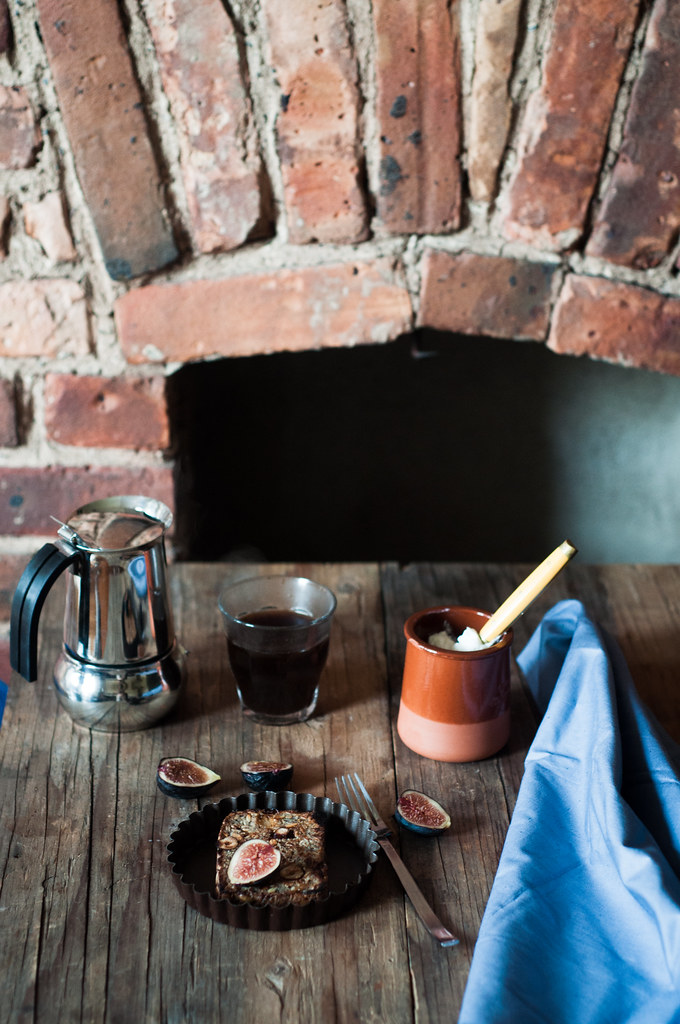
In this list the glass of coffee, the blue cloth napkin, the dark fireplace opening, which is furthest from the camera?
the dark fireplace opening

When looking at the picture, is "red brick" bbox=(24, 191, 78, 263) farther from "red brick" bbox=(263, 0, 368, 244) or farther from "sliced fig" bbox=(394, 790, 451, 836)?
"sliced fig" bbox=(394, 790, 451, 836)

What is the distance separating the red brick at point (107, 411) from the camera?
118 centimetres

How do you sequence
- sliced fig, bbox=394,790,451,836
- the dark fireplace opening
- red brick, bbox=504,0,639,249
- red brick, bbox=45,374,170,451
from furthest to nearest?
the dark fireplace opening, red brick, bbox=45,374,170,451, red brick, bbox=504,0,639,249, sliced fig, bbox=394,790,451,836

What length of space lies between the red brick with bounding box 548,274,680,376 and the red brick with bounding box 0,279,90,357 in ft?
2.00

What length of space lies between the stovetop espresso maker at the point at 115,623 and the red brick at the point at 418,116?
48 centimetres

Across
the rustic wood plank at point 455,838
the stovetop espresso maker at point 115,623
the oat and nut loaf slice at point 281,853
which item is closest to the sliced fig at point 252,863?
the oat and nut loaf slice at point 281,853

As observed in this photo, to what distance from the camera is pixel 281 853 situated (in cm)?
68

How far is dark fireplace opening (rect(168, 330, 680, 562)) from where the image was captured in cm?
165

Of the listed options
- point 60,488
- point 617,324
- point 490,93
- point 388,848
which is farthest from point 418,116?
point 388,848

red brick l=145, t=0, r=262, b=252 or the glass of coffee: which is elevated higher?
red brick l=145, t=0, r=262, b=252

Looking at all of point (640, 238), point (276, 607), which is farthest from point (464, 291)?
point (276, 607)

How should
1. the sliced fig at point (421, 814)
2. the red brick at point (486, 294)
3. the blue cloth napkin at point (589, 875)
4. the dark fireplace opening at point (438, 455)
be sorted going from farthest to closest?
the dark fireplace opening at point (438, 455), the red brick at point (486, 294), the sliced fig at point (421, 814), the blue cloth napkin at point (589, 875)

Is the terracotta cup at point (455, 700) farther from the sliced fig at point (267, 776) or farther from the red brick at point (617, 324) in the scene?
the red brick at point (617, 324)

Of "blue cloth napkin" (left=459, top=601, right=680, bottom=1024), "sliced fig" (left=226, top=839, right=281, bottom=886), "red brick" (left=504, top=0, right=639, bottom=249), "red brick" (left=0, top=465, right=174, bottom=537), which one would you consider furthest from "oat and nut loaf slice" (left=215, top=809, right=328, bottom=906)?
"red brick" (left=504, top=0, right=639, bottom=249)
